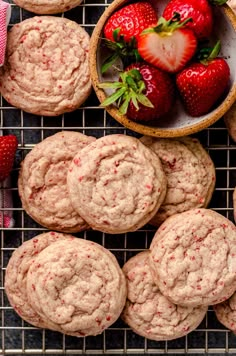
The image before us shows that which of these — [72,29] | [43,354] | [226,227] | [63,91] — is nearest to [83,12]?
[72,29]

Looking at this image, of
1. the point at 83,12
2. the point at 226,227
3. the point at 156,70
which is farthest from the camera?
the point at 83,12

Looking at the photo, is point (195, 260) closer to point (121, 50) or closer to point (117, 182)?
point (117, 182)

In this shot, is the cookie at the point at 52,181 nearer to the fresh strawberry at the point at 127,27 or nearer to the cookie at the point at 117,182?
the cookie at the point at 117,182

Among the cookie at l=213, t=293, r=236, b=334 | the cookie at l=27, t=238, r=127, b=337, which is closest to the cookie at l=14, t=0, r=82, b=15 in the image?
the cookie at l=27, t=238, r=127, b=337

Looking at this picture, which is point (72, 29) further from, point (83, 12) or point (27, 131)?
point (27, 131)

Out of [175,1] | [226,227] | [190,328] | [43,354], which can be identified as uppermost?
[175,1]
